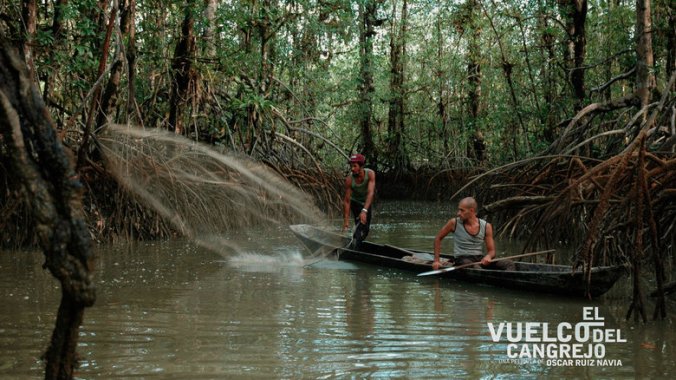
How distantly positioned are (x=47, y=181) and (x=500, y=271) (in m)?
5.09

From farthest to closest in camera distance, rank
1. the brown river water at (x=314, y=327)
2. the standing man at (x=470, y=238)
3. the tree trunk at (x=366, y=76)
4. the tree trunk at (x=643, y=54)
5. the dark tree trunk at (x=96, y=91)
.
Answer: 1. the tree trunk at (x=366, y=76)
2. the tree trunk at (x=643, y=54)
3. the standing man at (x=470, y=238)
4. the dark tree trunk at (x=96, y=91)
5. the brown river water at (x=314, y=327)

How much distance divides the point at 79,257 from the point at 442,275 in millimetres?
5565

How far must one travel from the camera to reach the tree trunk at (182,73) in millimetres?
10533

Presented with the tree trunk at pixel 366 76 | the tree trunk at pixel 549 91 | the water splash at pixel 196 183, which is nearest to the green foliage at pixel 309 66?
the tree trunk at pixel 549 91

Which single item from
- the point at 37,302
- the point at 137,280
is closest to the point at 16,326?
the point at 37,302

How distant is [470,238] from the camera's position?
711cm

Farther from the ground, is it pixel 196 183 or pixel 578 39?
pixel 578 39

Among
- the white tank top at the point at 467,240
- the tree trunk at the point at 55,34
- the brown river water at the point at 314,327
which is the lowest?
the brown river water at the point at 314,327

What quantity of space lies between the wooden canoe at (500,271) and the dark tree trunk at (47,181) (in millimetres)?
4500

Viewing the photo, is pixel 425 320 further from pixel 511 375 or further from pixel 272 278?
pixel 272 278

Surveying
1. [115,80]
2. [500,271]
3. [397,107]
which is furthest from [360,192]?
[397,107]

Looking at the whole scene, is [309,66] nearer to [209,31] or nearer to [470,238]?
[209,31]

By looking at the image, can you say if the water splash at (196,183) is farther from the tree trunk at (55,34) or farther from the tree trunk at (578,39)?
the tree trunk at (578,39)

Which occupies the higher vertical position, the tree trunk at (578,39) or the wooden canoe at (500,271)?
the tree trunk at (578,39)
